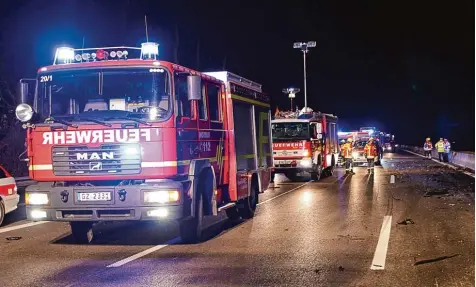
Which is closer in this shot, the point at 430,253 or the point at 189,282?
the point at 189,282

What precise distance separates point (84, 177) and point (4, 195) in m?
3.60

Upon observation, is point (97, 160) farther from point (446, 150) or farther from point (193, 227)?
point (446, 150)

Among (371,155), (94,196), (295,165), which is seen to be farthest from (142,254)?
(371,155)

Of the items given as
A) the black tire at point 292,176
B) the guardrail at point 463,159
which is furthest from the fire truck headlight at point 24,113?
the guardrail at point 463,159

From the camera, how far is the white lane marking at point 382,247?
7.41m

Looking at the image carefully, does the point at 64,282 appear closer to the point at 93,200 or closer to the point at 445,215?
the point at 93,200

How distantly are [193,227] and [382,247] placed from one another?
9.10ft

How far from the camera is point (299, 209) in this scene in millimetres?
13625

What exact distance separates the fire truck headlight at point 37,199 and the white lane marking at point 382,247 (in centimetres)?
453

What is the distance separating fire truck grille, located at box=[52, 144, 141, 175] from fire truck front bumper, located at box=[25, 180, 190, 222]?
0.77 ft

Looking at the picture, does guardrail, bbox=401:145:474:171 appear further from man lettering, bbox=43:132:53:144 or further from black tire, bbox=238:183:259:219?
man lettering, bbox=43:132:53:144

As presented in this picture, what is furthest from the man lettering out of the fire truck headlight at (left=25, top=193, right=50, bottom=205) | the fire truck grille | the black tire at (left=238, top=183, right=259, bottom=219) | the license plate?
the black tire at (left=238, top=183, right=259, bottom=219)

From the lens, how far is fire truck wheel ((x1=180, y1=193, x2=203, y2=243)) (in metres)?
9.09

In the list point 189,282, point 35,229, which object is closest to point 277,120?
point 35,229
